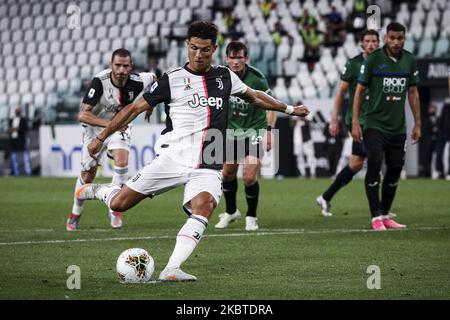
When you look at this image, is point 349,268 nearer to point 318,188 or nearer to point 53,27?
point 318,188

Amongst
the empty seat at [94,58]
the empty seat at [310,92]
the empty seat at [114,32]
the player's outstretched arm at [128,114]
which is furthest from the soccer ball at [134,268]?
the empty seat at [114,32]

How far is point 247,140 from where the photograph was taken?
12633mm

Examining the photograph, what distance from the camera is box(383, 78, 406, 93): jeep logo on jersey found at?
1201 centimetres

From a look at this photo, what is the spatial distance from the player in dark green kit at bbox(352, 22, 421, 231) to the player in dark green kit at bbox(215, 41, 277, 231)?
1190mm

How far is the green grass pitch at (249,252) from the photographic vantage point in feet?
23.8

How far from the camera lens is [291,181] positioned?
75.4 ft

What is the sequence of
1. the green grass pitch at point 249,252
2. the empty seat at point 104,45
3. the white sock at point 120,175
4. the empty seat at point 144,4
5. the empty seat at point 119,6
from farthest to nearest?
1. the empty seat at point 119,6
2. the empty seat at point 144,4
3. the empty seat at point 104,45
4. the white sock at point 120,175
5. the green grass pitch at point 249,252

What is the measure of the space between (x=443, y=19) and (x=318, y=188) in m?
9.72

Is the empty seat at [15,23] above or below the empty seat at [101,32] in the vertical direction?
above

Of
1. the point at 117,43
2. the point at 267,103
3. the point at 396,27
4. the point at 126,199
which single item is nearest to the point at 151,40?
the point at 117,43


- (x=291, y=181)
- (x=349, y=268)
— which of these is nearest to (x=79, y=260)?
(x=349, y=268)

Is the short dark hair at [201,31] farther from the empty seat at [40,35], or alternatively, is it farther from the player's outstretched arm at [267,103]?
the empty seat at [40,35]

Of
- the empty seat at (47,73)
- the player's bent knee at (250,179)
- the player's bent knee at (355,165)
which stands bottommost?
the player's bent knee at (250,179)

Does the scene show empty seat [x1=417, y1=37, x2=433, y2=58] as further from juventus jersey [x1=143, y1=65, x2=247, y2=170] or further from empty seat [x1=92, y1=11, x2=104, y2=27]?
juventus jersey [x1=143, y1=65, x2=247, y2=170]
